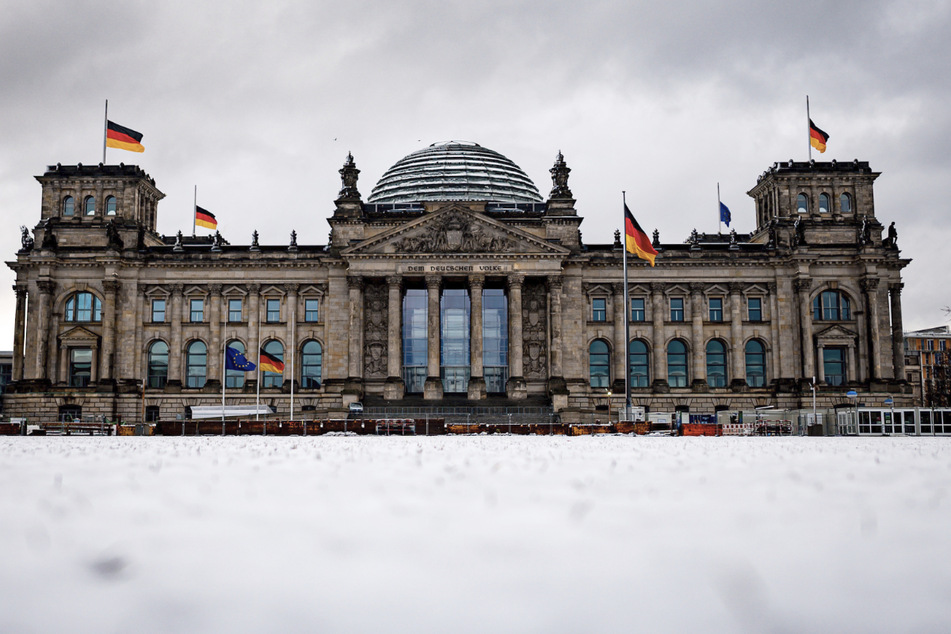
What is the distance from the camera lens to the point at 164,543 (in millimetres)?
3844

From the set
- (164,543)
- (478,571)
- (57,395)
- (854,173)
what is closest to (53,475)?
(164,543)

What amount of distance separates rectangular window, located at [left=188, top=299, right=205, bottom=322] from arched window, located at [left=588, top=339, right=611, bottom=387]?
92.8ft

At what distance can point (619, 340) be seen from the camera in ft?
219

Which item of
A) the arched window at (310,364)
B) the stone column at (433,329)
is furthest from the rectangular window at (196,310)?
the stone column at (433,329)

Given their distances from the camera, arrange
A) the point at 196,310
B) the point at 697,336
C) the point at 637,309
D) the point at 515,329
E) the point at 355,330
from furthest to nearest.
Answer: the point at 196,310
the point at 637,309
the point at 697,336
the point at 355,330
the point at 515,329

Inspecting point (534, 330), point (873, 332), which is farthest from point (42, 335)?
point (873, 332)

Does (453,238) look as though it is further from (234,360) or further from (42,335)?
(42,335)

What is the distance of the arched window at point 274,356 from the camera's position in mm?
67312

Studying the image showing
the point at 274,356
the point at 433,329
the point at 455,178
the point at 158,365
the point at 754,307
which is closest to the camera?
the point at 433,329

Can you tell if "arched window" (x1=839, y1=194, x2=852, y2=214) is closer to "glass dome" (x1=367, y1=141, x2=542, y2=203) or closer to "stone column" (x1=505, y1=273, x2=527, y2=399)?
"glass dome" (x1=367, y1=141, x2=542, y2=203)

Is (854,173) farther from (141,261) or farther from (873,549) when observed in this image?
(873,549)

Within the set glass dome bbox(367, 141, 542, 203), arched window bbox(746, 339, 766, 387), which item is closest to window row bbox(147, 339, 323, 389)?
glass dome bbox(367, 141, 542, 203)

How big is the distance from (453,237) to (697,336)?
19.0 m

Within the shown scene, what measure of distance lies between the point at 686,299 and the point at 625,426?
1162 inches
